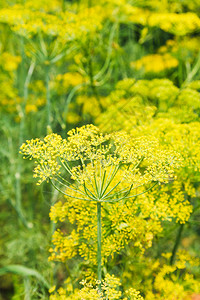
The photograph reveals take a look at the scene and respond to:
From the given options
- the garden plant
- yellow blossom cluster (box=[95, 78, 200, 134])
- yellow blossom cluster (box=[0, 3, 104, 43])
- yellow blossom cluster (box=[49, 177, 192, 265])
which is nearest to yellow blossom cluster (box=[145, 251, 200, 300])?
the garden plant

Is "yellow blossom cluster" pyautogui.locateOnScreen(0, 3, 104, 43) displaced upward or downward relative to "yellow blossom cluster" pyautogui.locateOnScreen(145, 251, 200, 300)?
upward

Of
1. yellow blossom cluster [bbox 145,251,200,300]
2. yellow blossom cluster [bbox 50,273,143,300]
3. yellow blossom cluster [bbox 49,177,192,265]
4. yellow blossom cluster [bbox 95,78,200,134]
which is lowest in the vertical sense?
yellow blossom cluster [bbox 145,251,200,300]

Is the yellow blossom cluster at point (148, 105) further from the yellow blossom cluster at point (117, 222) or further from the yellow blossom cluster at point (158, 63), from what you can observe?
the yellow blossom cluster at point (158, 63)

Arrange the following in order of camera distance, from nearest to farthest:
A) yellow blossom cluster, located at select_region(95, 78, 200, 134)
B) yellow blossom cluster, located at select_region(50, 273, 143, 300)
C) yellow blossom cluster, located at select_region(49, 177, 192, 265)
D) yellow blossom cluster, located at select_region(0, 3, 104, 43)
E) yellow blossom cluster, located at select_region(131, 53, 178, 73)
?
yellow blossom cluster, located at select_region(50, 273, 143, 300) < yellow blossom cluster, located at select_region(49, 177, 192, 265) < yellow blossom cluster, located at select_region(95, 78, 200, 134) < yellow blossom cluster, located at select_region(0, 3, 104, 43) < yellow blossom cluster, located at select_region(131, 53, 178, 73)

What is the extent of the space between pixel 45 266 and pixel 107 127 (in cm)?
76

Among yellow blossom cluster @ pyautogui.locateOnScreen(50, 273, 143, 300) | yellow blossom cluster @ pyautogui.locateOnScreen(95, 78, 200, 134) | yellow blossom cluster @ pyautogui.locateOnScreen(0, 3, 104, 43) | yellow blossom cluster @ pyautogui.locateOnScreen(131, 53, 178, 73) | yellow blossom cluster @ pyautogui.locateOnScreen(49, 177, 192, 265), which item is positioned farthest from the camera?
yellow blossom cluster @ pyautogui.locateOnScreen(131, 53, 178, 73)

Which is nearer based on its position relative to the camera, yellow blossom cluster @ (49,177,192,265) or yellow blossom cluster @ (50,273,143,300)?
yellow blossom cluster @ (50,273,143,300)

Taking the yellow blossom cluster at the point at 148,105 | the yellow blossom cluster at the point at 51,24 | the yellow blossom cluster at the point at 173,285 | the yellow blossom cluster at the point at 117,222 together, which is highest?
the yellow blossom cluster at the point at 51,24

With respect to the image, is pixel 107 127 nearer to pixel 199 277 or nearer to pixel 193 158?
pixel 193 158

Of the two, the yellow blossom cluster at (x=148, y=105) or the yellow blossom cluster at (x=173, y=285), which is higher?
the yellow blossom cluster at (x=148, y=105)

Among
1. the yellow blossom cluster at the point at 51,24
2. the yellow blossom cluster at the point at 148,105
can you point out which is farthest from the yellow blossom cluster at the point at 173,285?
the yellow blossom cluster at the point at 51,24

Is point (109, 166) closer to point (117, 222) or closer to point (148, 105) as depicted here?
point (117, 222)

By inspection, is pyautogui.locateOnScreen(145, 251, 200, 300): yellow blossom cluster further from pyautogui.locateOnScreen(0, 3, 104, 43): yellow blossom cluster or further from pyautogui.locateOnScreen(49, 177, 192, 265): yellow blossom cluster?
pyautogui.locateOnScreen(0, 3, 104, 43): yellow blossom cluster

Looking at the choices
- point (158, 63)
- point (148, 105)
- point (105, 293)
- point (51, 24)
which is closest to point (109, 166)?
point (105, 293)
